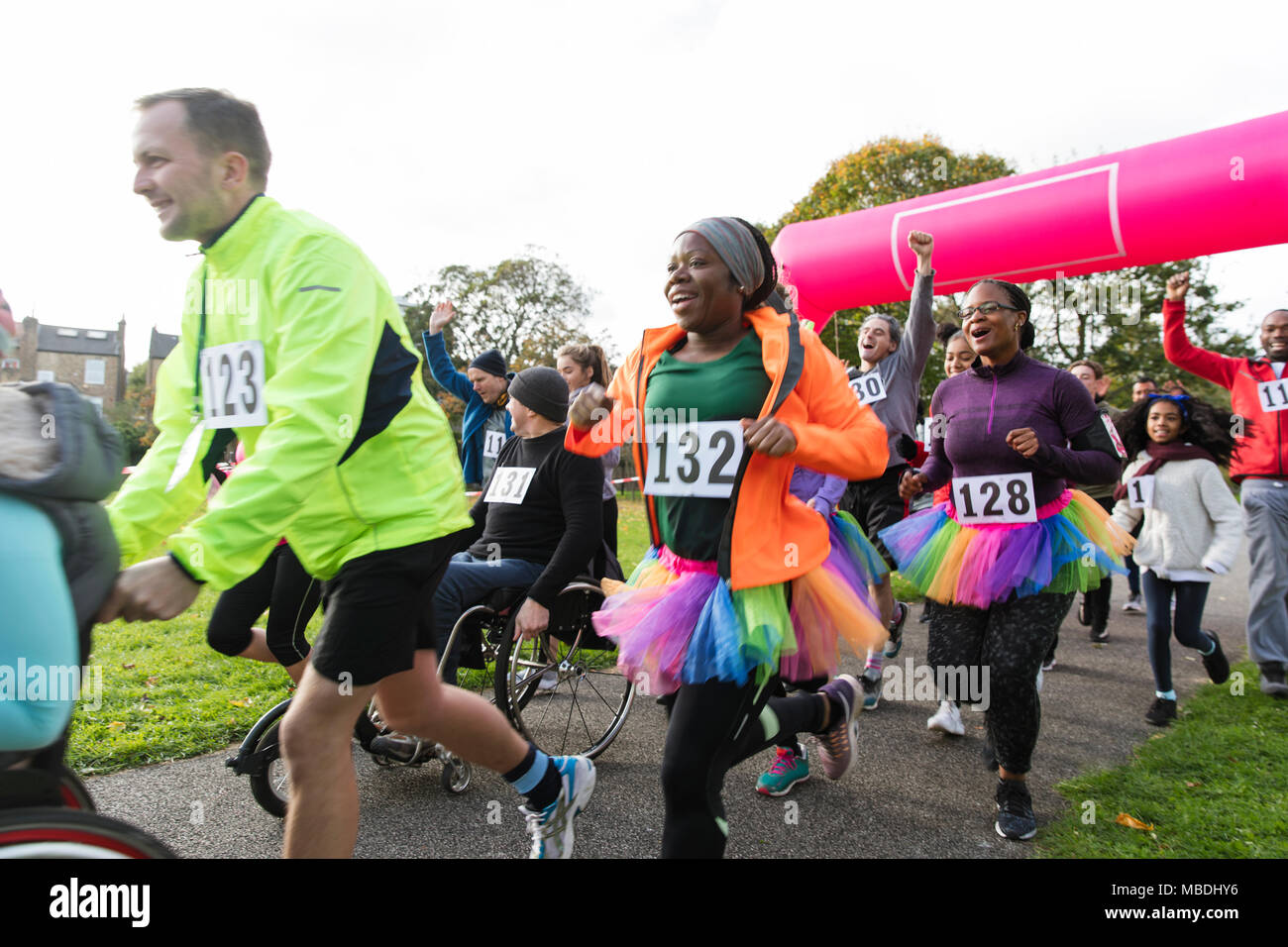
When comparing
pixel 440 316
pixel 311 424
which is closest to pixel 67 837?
pixel 311 424

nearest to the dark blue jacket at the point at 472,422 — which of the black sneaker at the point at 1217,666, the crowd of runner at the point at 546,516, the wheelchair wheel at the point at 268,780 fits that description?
the crowd of runner at the point at 546,516

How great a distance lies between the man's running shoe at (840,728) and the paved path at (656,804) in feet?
0.85

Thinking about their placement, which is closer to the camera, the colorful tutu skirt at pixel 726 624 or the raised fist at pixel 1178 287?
the colorful tutu skirt at pixel 726 624

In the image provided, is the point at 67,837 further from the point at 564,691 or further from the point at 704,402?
the point at 564,691

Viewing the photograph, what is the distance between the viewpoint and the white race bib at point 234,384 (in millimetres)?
2014

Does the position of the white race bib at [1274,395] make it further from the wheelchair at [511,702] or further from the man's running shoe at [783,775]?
the wheelchair at [511,702]

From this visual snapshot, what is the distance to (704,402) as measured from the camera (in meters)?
2.40

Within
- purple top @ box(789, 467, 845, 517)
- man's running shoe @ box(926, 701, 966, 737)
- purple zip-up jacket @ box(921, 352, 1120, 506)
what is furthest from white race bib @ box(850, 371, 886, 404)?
man's running shoe @ box(926, 701, 966, 737)

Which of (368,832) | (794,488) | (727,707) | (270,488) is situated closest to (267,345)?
(270,488)

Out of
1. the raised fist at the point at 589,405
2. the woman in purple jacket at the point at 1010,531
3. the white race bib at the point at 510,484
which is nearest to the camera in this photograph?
the raised fist at the point at 589,405

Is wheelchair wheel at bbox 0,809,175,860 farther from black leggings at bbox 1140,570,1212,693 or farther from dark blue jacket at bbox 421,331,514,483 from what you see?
black leggings at bbox 1140,570,1212,693

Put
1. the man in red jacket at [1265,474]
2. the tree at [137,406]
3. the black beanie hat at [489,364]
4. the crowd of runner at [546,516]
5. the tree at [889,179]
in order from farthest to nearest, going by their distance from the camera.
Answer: the tree at [137,406], the tree at [889,179], the black beanie hat at [489,364], the man in red jacket at [1265,474], the crowd of runner at [546,516]

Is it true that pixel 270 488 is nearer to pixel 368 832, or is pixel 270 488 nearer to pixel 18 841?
pixel 18 841
